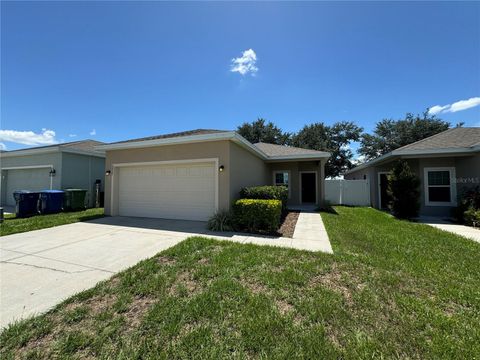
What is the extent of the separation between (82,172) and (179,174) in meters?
7.80

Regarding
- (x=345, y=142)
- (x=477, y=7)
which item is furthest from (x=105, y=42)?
(x=345, y=142)

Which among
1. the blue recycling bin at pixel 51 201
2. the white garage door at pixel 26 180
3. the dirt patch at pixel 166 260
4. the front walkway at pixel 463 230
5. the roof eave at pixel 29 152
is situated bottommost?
the front walkway at pixel 463 230

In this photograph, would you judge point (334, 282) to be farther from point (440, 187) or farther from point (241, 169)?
point (440, 187)

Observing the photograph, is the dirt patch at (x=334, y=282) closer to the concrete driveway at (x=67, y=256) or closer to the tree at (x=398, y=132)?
the concrete driveway at (x=67, y=256)

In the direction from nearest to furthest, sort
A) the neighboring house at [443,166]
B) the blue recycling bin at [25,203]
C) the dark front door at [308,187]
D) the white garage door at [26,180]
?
the neighboring house at [443,166] → the blue recycling bin at [25,203] → the white garage door at [26,180] → the dark front door at [308,187]

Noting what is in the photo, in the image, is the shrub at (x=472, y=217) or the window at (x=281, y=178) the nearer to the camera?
the shrub at (x=472, y=217)

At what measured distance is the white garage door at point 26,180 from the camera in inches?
465

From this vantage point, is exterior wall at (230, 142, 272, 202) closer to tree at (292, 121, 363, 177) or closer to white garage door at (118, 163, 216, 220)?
white garage door at (118, 163, 216, 220)

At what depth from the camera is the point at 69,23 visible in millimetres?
7027

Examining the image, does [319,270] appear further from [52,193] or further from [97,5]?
[52,193]

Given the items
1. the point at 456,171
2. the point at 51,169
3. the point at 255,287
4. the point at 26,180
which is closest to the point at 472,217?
the point at 456,171

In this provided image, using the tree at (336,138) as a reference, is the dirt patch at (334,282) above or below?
below

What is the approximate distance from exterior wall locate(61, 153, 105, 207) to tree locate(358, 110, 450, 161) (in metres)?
33.5

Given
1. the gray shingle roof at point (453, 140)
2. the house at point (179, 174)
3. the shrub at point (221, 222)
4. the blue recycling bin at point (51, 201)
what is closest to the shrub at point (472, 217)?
the gray shingle roof at point (453, 140)
